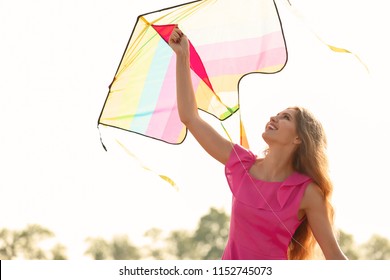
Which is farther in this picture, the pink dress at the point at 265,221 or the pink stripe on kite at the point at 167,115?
the pink stripe on kite at the point at 167,115

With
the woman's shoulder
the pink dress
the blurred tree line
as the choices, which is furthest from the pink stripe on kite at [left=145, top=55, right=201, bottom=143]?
the blurred tree line

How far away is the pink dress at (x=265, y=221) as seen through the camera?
443cm

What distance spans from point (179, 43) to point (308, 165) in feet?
3.20

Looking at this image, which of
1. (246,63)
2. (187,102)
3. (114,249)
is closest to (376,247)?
(114,249)

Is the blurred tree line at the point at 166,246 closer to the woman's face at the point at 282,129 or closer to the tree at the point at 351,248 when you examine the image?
the tree at the point at 351,248

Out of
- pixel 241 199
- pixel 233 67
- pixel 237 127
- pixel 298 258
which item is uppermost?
pixel 233 67

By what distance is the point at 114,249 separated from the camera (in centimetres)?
4194

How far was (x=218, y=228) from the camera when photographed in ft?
149

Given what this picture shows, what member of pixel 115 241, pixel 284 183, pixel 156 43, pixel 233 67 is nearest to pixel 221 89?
pixel 233 67

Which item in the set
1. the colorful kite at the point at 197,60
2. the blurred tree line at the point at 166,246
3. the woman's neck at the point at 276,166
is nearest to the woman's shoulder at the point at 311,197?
the woman's neck at the point at 276,166

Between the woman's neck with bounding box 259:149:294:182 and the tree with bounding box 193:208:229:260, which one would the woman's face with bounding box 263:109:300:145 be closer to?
the woman's neck with bounding box 259:149:294:182

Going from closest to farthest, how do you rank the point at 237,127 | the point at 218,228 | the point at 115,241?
1. the point at 237,127
2. the point at 115,241
3. the point at 218,228

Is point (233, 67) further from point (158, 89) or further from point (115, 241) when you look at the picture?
point (115, 241)

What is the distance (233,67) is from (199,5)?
427 millimetres
